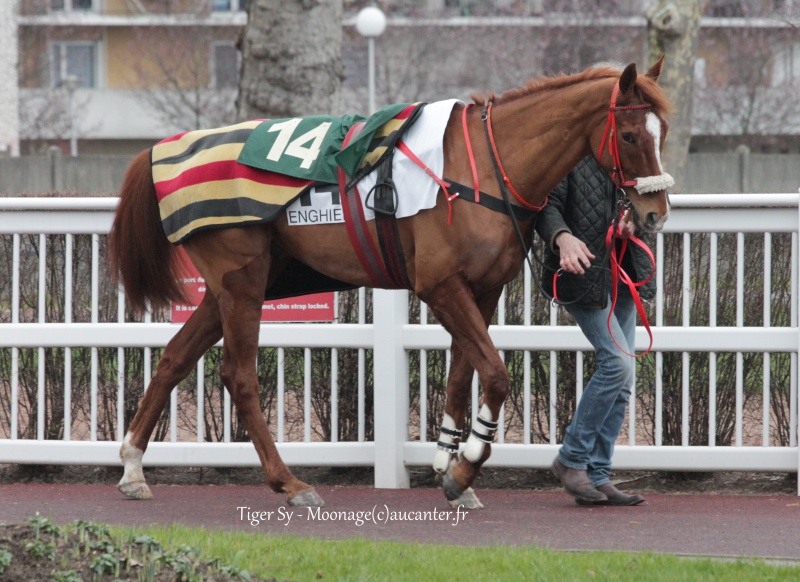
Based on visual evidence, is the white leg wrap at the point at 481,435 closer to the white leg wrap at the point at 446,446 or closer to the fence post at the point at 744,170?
the white leg wrap at the point at 446,446

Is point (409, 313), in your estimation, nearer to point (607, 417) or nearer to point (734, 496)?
Answer: point (607, 417)

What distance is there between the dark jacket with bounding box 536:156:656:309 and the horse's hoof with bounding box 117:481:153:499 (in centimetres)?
220

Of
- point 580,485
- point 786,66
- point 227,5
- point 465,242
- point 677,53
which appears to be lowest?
point 580,485

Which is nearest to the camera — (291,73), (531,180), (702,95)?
(531,180)

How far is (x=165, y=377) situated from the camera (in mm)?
5727

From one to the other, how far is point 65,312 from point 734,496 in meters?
3.65

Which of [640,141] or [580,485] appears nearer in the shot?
[640,141]

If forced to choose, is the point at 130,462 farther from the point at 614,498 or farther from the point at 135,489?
the point at 614,498

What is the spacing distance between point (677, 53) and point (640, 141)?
1017 centimetres

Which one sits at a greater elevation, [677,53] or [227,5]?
[227,5]

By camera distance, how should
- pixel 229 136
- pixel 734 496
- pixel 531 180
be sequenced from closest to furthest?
pixel 531 180, pixel 229 136, pixel 734 496

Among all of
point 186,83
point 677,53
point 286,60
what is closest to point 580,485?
point 286,60

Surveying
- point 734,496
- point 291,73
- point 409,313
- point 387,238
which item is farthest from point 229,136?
point 291,73

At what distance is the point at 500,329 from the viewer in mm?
6016
